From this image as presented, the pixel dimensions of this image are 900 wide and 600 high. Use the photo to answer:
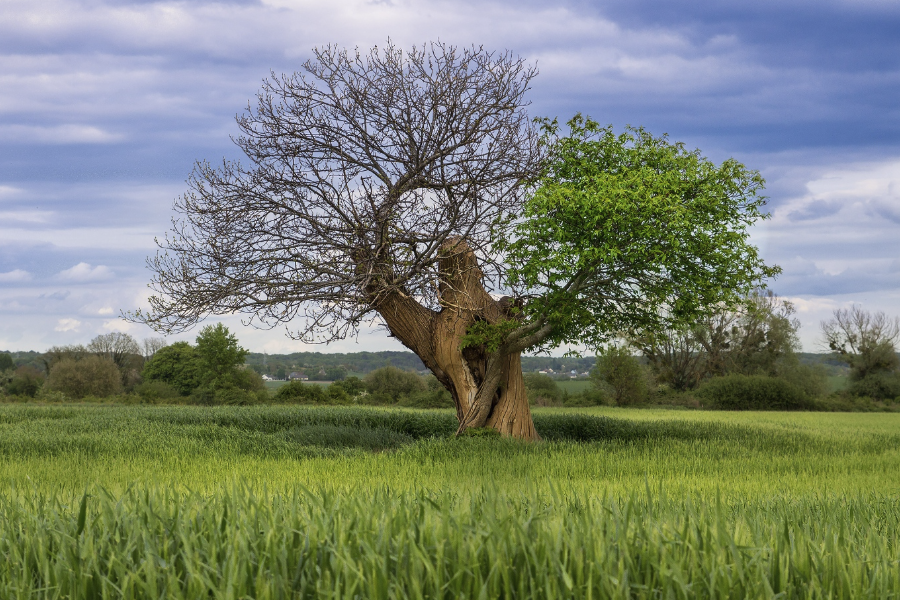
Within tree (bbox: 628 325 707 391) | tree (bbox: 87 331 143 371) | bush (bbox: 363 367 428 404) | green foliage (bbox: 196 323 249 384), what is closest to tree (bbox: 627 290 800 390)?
tree (bbox: 628 325 707 391)

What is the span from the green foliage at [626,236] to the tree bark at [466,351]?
4.67 ft

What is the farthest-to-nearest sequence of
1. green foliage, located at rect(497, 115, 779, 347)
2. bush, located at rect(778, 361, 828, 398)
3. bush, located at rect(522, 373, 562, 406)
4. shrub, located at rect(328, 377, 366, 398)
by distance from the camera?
bush, located at rect(778, 361, 828, 398) → bush, located at rect(522, 373, 562, 406) → shrub, located at rect(328, 377, 366, 398) → green foliage, located at rect(497, 115, 779, 347)

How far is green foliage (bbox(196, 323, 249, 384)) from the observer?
35.2 metres

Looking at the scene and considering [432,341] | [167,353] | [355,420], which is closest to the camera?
[432,341]

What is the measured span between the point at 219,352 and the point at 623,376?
76.7 feet

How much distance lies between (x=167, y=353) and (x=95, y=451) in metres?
36.7

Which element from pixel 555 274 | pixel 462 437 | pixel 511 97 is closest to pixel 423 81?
pixel 511 97

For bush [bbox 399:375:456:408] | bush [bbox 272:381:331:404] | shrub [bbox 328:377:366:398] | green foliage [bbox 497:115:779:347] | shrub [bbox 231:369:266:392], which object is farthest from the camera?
shrub [bbox 328:377:366:398]

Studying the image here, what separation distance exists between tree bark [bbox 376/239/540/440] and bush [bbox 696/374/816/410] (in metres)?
26.8

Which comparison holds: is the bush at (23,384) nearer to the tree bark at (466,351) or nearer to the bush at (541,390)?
the bush at (541,390)

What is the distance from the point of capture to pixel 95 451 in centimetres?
1324

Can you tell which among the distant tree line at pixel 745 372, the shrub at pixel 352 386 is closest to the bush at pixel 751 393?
the distant tree line at pixel 745 372

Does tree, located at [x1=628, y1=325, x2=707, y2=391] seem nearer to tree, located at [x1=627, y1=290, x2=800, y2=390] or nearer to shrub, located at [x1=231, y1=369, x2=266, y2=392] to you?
tree, located at [x1=627, y1=290, x2=800, y2=390]

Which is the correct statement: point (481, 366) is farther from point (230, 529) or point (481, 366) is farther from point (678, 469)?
point (230, 529)
